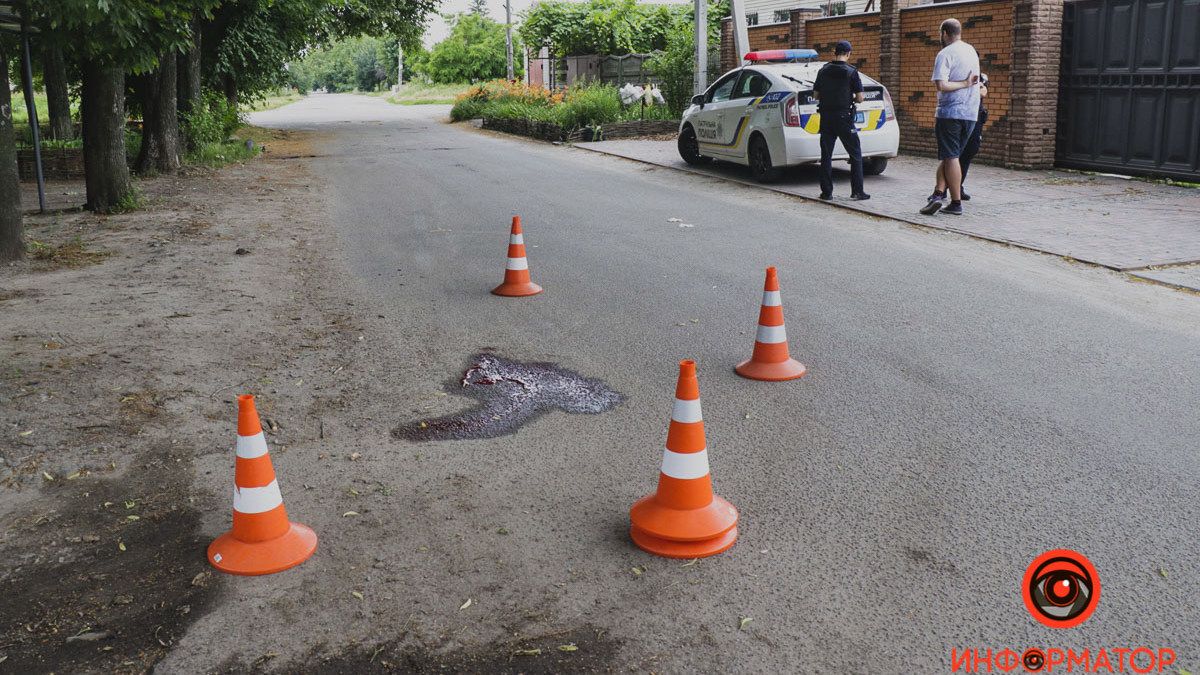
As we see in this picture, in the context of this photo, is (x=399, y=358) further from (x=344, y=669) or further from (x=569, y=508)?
(x=344, y=669)

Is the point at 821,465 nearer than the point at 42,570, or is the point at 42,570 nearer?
the point at 42,570

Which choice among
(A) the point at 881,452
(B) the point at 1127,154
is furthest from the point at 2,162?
(B) the point at 1127,154

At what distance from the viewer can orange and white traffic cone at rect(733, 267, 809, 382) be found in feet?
20.4

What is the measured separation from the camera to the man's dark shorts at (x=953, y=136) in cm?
1168

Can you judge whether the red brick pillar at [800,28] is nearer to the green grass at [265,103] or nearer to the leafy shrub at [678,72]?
the leafy shrub at [678,72]

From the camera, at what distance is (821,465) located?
4879 mm

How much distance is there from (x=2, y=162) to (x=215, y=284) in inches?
105

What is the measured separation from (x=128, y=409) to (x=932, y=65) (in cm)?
1585

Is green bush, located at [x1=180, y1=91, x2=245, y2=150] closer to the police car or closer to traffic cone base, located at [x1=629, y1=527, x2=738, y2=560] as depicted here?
the police car

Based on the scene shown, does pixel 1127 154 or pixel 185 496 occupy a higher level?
pixel 1127 154

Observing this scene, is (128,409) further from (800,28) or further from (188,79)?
(800,28)

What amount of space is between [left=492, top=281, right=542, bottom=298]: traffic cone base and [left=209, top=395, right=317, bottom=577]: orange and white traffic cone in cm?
450

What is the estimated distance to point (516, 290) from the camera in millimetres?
8523

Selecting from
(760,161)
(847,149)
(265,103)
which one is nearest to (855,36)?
(760,161)
